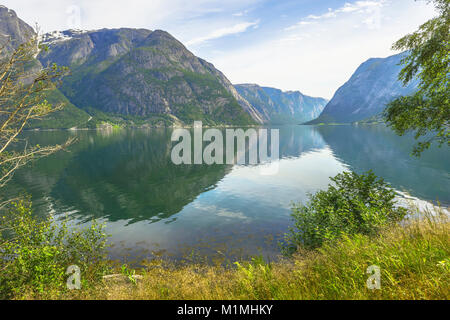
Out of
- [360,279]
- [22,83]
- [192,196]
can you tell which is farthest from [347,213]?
[192,196]

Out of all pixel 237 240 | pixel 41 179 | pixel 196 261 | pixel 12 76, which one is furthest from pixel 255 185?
pixel 41 179

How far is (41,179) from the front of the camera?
52031 mm

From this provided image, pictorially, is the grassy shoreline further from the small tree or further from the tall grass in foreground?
the small tree

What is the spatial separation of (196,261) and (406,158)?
83.2 metres

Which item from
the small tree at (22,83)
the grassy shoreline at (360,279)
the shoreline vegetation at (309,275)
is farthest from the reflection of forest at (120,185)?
the grassy shoreline at (360,279)

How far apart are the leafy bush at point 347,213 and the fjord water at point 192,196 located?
504cm

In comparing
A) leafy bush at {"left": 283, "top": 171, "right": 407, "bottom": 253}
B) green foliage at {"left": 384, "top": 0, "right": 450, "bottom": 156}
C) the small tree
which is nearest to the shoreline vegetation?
leafy bush at {"left": 283, "top": 171, "right": 407, "bottom": 253}

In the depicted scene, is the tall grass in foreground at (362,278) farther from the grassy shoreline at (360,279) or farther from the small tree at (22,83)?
the small tree at (22,83)

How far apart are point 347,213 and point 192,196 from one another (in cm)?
2803

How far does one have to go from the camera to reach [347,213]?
16531 millimetres

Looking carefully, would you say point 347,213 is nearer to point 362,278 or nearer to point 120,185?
point 362,278

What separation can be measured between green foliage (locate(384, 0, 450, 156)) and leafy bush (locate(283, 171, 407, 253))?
5.31 m

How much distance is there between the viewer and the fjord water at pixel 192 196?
23.4m

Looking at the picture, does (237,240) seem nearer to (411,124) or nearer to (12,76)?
(411,124)
